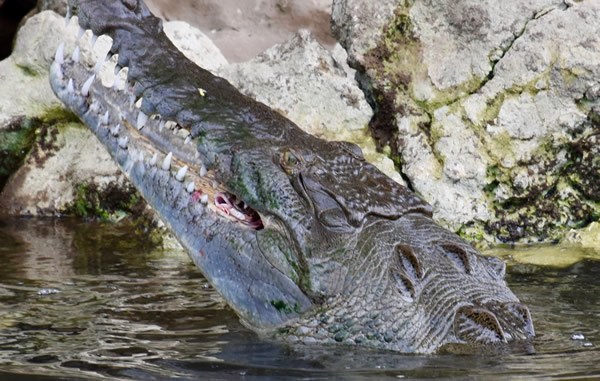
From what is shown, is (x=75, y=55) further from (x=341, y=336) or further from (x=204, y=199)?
(x=341, y=336)

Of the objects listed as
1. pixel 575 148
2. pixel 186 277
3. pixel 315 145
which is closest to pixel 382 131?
pixel 575 148

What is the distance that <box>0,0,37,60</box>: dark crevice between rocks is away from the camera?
1055cm

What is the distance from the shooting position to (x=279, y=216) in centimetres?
475

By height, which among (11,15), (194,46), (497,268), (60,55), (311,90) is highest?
(11,15)

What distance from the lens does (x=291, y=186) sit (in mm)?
4801

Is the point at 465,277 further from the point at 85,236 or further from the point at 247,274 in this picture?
the point at 85,236

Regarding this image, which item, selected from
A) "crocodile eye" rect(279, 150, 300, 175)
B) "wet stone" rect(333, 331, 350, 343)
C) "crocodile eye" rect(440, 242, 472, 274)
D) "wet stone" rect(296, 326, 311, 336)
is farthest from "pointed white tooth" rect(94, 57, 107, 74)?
"crocodile eye" rect(440, 242, 472, 274)

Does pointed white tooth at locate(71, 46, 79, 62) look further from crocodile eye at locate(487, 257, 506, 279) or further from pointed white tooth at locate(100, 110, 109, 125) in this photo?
crocodile eye at locate(487, 257, 506, 279)

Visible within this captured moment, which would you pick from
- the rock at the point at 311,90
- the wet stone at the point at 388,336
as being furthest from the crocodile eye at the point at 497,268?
the rock at the point at 311,90

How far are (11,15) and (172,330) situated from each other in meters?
6.61

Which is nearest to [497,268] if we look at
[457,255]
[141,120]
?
[457,255]

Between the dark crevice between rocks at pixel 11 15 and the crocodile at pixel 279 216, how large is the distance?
5597 millimetres

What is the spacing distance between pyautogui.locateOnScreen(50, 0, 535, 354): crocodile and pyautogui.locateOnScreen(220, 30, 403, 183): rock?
97.2 inches

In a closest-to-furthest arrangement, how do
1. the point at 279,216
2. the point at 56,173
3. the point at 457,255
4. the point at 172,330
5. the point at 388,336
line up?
the point at 388,336 → the point at 279,216 → the point at 457,255 → the point at 172,330 → the point at 56,173
